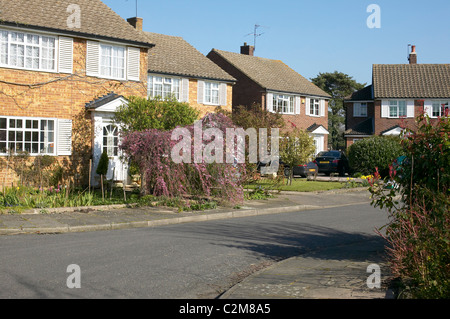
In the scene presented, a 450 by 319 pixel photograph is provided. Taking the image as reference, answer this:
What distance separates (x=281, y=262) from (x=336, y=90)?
68.7 m

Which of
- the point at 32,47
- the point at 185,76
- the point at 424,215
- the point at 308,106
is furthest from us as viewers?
the point at 308,106

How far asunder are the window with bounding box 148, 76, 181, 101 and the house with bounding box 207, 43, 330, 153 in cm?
981

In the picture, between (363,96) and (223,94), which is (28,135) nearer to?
(223,94)

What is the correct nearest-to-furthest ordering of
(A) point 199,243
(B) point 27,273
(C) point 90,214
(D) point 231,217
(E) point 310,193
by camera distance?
(B) point 27,273 → (A) point 199,243 → (C) point 90,214 → (D) point 231,217 → (E) point 310,193

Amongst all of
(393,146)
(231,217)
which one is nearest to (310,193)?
(231,217)

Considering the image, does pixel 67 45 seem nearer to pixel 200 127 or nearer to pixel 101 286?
pixel 200 127

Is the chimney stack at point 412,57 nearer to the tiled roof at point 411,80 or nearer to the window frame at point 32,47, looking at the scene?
the tiled roof at point 411,80

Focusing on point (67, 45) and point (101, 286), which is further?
point (67, 45)

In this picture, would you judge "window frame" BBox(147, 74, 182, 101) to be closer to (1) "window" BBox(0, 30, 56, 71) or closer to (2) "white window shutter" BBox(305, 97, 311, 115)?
(1) "window" BBox(0, 30, 56, 71)

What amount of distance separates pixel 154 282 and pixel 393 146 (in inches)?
1022

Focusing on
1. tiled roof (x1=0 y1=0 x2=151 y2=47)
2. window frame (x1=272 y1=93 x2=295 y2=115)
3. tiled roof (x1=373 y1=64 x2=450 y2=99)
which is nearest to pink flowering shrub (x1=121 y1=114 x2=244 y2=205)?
tiled roof (x1=0 y1=0 x2=151 y2=47)

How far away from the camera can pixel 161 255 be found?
8680 mm

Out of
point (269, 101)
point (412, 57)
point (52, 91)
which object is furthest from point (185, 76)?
point (412, 57)

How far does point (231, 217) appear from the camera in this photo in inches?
576
